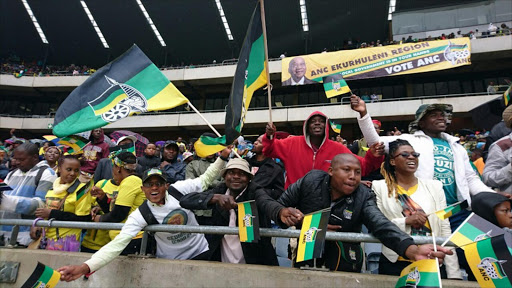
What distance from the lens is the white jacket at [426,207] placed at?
227 cm

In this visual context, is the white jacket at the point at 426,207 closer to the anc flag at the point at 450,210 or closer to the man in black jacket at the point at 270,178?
the anc flag at the point at 450,210

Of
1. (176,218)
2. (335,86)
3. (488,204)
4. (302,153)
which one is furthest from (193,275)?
(335,86)

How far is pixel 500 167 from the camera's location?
2.83 metres

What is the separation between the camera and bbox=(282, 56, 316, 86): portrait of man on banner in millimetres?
17859

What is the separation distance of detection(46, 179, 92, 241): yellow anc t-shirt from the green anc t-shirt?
3.55 meters

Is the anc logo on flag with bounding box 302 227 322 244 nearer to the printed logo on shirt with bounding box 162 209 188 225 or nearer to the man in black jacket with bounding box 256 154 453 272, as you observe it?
the man in black jacket with bounding box 256 154 453 272

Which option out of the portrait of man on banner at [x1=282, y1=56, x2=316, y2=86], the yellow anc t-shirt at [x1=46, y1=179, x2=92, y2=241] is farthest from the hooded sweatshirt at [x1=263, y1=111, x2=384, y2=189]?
the portrait of man on banner at [x1=282, y1=56, x2=316, y2=86]

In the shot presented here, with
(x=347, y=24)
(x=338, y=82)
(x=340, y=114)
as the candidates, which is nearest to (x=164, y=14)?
(x=347, y=24)

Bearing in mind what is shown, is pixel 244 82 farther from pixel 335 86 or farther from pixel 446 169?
pixel 446 169

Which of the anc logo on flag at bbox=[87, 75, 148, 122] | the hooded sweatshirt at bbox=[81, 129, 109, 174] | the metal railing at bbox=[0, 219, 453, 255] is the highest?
the anc logo on flag at bbox=[87, 75, 148, 122]

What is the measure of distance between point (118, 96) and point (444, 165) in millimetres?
3503

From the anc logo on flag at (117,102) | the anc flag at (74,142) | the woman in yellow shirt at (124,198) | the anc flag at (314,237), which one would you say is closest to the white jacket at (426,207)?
the anc flag at (314,237)

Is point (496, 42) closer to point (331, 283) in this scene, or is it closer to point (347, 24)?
point (347, 24)

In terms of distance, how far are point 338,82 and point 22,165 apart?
413 cm
